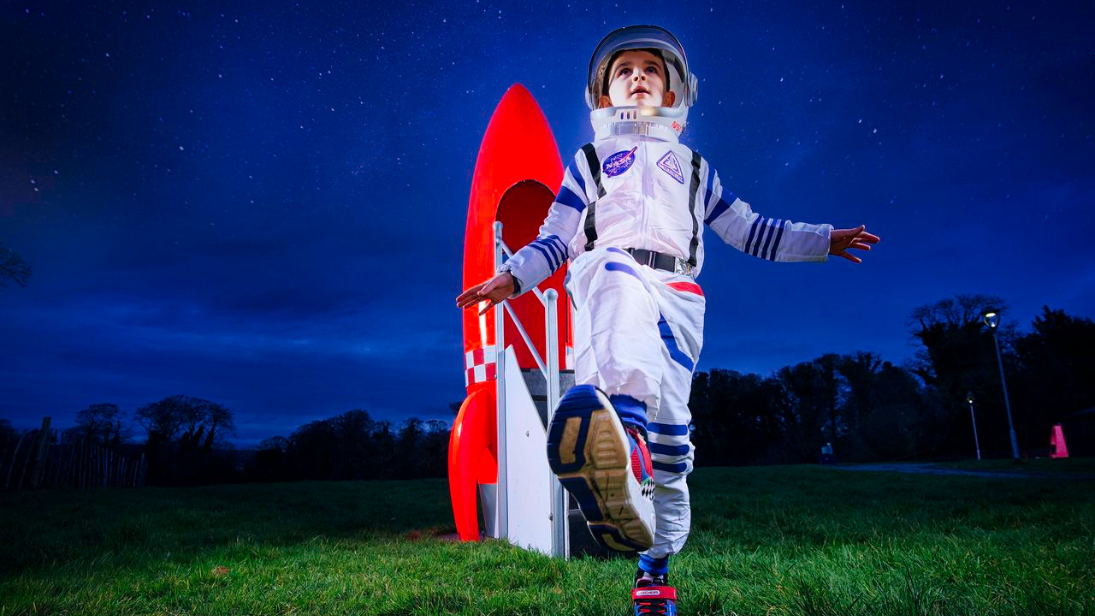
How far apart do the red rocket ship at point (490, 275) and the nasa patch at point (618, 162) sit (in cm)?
306

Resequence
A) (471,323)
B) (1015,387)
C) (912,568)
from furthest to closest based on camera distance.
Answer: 1. (1015,387)
2. (471,323)
3. (912,568)

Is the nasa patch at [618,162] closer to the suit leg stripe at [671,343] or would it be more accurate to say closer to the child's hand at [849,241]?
the suit leg stripe at [671,343]

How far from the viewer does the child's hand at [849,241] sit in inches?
92.6

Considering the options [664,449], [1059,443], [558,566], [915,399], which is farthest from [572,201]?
[915,399]

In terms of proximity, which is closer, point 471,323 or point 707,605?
point 707,605

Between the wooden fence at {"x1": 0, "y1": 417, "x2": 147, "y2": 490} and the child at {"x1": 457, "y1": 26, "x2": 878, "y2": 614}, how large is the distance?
14887mm

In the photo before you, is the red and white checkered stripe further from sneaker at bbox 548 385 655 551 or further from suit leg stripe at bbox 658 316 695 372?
sneaker at bbox 548 385 655 551

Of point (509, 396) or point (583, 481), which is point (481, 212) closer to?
point (509, 396)

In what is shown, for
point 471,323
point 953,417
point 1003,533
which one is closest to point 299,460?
point 471,323

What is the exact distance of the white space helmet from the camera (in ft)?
7.13

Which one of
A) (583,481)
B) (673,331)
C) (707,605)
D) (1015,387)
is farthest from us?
(1015,387)

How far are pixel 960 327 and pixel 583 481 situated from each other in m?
35.4

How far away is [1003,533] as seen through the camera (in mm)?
3771

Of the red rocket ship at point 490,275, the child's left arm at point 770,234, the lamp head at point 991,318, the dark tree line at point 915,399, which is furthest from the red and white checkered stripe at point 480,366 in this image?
the dark tree line at point 915,399
